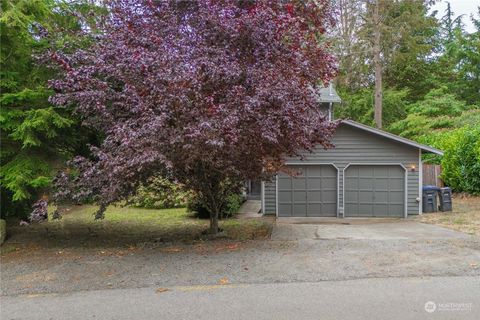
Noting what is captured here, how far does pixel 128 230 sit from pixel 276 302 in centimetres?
810

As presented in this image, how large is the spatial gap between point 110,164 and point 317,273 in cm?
382

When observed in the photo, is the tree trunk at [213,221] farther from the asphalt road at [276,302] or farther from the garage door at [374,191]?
the garage door at [374,191]

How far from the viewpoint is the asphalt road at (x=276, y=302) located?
479 centimetres

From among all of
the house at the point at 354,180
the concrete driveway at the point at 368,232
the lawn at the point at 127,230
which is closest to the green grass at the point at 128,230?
the lawn at the point at 127,230

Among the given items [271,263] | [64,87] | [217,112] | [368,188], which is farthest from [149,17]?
[368,188]


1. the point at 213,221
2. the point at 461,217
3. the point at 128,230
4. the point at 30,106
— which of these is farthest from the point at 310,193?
the point at 30,106

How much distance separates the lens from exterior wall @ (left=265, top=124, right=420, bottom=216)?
48.6ft

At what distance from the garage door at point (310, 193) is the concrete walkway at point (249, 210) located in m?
1.01

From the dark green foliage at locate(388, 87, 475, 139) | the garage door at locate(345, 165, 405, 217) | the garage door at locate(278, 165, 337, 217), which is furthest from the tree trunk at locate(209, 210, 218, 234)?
the dark green foliage at locate(388, 87, 475, 139)

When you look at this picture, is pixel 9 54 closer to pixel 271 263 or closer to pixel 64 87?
pixel 64 87

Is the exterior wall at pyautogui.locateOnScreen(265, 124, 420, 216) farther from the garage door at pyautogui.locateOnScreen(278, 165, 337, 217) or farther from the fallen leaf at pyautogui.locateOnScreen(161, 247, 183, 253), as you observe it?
the fallen leaf at pyautogui.locateOnScreen(161, 247, 183, 253)

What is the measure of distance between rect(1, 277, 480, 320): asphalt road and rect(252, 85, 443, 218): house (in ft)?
29.5

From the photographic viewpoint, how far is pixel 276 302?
5195 mm

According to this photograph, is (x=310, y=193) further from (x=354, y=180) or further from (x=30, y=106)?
(x=30, y=106)
